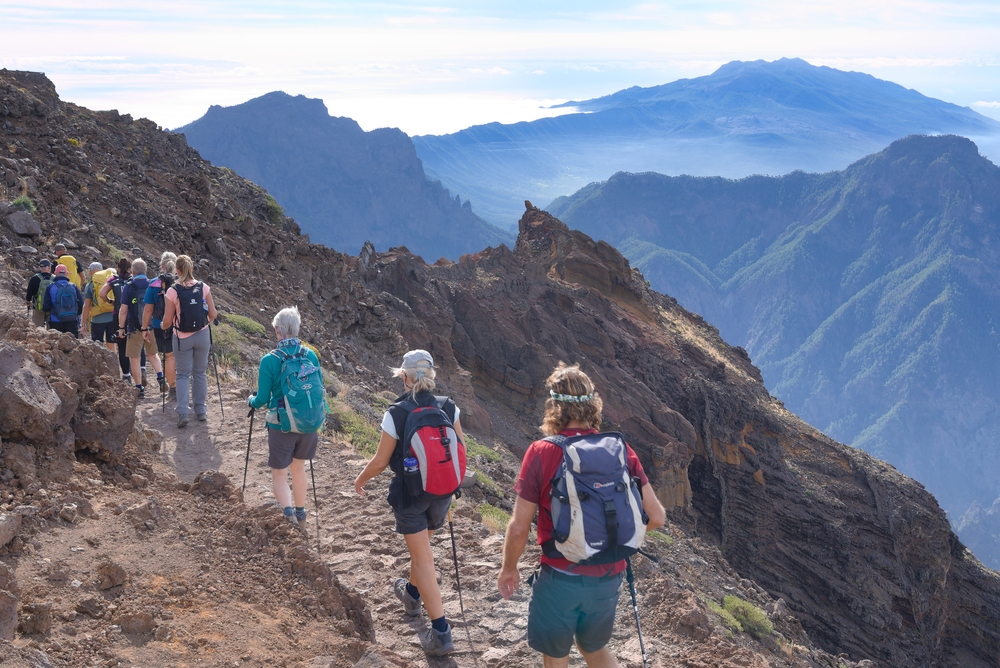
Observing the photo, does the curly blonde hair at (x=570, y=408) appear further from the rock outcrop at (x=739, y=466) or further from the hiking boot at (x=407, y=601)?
the rock outcrop at (x=739, y=466)

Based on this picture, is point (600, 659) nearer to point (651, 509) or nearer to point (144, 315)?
point (651, 509)

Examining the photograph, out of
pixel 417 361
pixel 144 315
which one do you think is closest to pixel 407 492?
pixel 417 361

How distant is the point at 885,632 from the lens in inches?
1025

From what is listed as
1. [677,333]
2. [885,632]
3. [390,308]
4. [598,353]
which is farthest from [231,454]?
[677,333]

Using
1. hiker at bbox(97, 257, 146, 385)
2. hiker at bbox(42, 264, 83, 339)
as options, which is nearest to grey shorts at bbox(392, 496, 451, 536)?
hiker at bbox(97, 257, 146, 385)

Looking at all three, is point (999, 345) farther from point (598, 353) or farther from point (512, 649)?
point (512, 649)

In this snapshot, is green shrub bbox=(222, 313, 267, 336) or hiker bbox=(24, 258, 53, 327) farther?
green shrub bbox=(222, 313, 267, 336)

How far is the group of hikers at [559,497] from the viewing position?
377cm

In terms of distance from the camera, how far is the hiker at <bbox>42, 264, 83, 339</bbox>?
A: 356 inches

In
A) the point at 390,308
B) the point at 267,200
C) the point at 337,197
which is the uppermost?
the point at 337,197

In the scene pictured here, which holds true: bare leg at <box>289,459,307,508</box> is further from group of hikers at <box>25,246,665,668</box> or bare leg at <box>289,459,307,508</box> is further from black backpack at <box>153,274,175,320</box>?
black backpack at <box>153,274,175,320</box>

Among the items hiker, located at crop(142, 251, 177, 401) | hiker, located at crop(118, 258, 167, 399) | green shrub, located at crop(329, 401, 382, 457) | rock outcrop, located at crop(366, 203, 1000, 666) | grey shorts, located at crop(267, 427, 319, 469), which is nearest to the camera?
grey shorts, located at crop(267, 427, 319, 469)

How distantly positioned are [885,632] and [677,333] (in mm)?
13959

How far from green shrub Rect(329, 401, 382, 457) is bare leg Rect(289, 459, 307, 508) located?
8.64 feet
